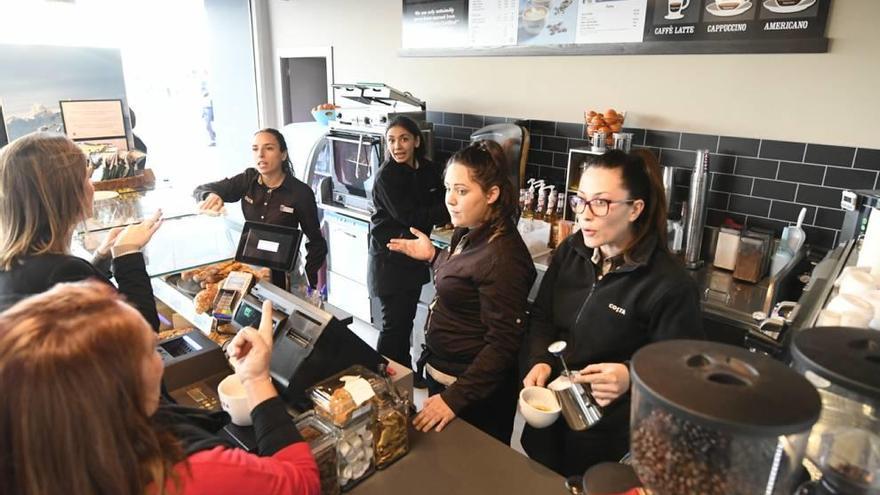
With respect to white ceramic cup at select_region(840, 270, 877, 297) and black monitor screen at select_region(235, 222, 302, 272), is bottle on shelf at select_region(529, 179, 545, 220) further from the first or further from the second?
white ceramic cup at select_region(840, 270, 877, 297)

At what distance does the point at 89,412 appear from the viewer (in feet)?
2.51

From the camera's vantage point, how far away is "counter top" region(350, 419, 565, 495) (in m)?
1.24

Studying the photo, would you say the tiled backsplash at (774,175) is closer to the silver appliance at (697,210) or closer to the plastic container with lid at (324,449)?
the silver appliance at (697,210)

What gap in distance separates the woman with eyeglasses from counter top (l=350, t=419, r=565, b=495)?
242 mm

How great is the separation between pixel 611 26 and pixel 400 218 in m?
1.52

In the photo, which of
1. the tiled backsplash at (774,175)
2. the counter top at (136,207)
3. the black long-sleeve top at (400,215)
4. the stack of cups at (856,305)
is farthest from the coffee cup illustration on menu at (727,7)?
the counter top at (136,207)

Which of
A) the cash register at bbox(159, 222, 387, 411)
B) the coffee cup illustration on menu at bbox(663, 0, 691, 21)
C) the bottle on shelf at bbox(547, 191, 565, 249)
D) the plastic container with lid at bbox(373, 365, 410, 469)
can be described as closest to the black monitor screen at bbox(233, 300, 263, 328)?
the cash register at bbox(159, 222, 387, 411)

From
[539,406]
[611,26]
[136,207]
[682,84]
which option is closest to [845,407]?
[539,406]

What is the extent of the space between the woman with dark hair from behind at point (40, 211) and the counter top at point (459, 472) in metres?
0.89

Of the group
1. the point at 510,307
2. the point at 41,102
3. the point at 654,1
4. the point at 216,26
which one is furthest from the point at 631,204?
the point at 216,26

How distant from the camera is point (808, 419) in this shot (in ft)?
1.97

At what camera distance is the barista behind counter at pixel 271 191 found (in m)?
2.83

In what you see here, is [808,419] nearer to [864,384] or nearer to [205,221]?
[864,384]

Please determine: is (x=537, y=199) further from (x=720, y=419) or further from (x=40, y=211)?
(x=720, y=419)
